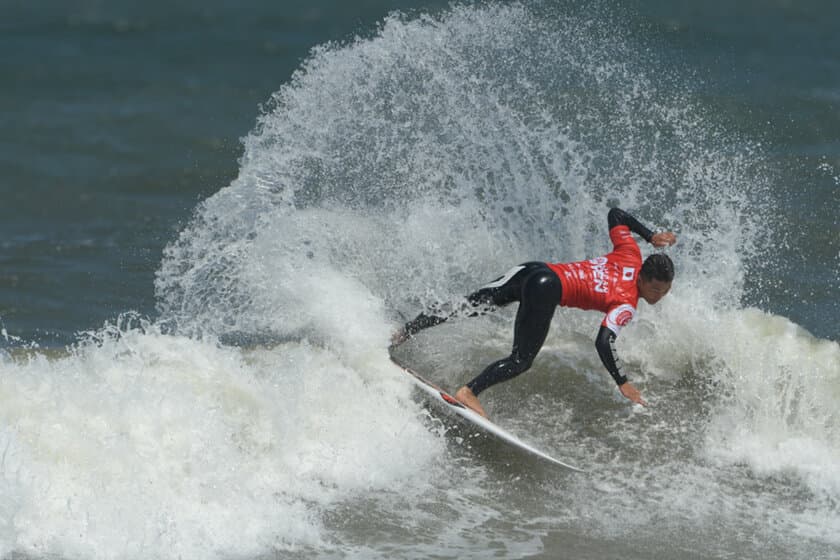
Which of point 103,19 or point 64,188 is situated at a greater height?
point 103,19

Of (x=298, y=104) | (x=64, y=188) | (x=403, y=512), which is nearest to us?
(x=403, y=512)

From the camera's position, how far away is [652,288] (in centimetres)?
695

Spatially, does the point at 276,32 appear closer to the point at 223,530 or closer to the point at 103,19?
the point at 103,19

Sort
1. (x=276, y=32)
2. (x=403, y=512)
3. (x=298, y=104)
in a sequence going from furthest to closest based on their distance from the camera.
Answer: (x=276, y=32) → (x=298, y=104) → (x=403, y=512)

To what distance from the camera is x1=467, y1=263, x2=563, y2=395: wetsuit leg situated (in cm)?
703

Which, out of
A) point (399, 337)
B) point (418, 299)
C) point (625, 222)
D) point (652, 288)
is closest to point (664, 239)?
point (625, 222)

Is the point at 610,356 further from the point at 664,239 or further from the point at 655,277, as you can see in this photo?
the point at 664,239

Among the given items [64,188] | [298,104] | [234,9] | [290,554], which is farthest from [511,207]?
[234,9]

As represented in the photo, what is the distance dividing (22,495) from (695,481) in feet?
13.2

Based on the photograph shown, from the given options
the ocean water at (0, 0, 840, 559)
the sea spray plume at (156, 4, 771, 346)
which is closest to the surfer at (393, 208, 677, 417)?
the ocean water at (0, 0, 840, 559)

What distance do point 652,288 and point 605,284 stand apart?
0.30 meters

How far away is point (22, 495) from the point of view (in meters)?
5.36

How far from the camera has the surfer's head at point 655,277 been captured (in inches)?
270

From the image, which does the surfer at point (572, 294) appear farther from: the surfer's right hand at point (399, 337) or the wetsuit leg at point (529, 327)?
the surfer's right hand at point (399, 337)
